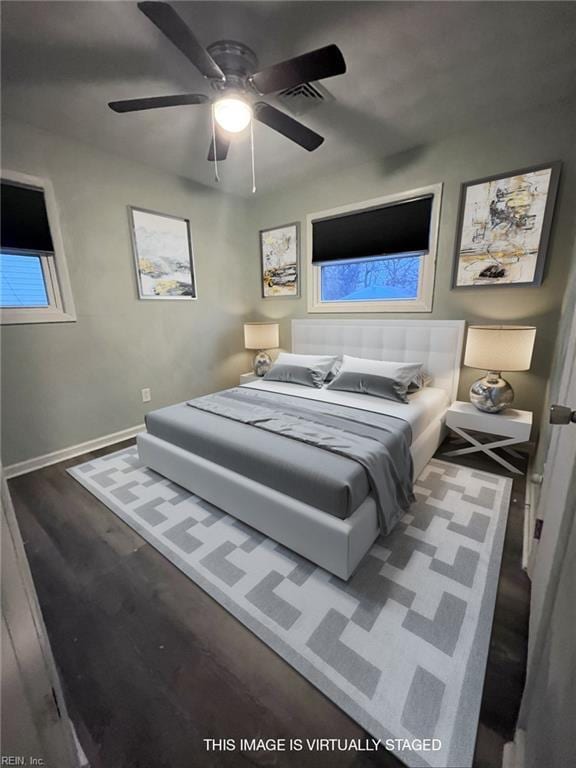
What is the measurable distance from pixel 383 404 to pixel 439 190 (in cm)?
200

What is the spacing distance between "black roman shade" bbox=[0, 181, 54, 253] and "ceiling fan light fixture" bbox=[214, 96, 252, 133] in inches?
68.3

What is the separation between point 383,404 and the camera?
8.07ft

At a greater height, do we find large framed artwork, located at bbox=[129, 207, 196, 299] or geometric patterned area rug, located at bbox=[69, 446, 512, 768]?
large framed artwork, located at bbox=[129, 207, 196, 299]

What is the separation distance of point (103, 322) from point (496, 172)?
12.0 ft

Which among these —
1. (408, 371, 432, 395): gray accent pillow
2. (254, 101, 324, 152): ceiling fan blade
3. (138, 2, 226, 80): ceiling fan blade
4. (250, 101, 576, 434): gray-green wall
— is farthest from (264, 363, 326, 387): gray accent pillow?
(138, 2, 226, 80): ceiling fan blade

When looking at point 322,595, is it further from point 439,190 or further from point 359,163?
point 359,163

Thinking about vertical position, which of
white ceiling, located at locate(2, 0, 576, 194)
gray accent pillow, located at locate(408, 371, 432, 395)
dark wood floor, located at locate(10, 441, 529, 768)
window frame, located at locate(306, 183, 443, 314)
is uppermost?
white ceiling, located at locate(2, 0, 576, 194)

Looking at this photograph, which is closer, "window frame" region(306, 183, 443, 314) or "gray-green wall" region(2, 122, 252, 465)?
"gray-green wall" region(2, 122, 252, 465)

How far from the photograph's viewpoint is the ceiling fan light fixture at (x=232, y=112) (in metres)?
1.69

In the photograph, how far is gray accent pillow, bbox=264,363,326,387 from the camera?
305 cm

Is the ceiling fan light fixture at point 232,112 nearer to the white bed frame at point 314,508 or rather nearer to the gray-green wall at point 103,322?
the gray-green wall at point 103,322

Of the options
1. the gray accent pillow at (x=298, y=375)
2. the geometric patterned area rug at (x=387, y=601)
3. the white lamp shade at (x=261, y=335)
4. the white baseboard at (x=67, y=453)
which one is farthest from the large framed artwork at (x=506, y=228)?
the white baseboard at (x=67, y=453)

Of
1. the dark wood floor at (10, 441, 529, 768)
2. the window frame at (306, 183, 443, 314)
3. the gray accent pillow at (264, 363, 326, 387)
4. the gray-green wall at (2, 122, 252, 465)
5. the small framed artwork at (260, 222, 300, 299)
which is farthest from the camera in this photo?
the small framed artwork at (260, 222, 300, 299)

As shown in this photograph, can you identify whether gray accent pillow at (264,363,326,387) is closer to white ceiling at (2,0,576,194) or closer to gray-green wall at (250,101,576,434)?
gray-green wall at (250,101,576,434)
